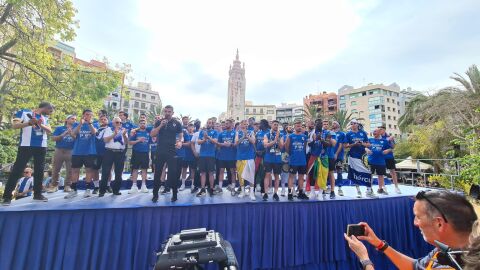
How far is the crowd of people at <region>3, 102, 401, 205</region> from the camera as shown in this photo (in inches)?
177

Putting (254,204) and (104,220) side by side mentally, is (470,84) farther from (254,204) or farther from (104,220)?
(104,220)

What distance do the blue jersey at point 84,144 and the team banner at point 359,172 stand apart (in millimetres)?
6733

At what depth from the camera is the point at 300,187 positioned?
5.34 metres

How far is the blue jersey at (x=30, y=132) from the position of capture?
12.8ft

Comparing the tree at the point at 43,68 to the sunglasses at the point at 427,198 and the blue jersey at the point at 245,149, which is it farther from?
the sunglasses at the point at 427,198

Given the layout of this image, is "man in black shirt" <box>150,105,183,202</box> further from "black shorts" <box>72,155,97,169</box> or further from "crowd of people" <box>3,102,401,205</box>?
"black shorts" <box>72,155,97,169</box>

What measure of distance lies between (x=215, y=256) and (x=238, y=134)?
4.19 m

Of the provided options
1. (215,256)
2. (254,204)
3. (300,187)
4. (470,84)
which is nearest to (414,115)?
(470,84)

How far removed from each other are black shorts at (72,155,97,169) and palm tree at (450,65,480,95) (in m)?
23.4

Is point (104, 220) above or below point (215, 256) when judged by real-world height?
below

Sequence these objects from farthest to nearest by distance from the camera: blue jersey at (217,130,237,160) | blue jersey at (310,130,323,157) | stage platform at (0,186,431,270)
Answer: blue jersey at (217,130,237,160) < blue jersey at (310,130,323,157) < stage platform at (0,186,431,270)

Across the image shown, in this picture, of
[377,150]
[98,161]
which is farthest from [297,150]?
[98,161]

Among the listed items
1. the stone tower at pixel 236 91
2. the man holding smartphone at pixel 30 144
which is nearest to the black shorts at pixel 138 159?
the man holding smartphone at pixel 30 144

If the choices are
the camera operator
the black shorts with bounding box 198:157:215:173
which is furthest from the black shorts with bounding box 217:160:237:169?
the camera operator
